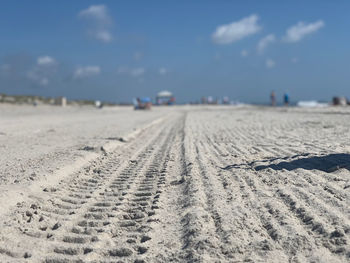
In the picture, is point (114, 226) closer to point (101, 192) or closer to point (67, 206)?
point (67, 206)

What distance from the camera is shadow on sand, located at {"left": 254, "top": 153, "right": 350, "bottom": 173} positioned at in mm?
5004

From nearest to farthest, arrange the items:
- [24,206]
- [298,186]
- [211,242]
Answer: [211,242] < [24,206] < [298,186]

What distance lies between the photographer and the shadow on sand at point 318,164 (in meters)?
5.00

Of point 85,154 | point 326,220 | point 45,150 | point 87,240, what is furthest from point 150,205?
point 45,150

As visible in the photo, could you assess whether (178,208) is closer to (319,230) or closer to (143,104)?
(319,230)

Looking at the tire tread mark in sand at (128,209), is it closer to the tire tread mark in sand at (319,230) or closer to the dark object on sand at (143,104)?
the tire tread mark in sand at (319,230)

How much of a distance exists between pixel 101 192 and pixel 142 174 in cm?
105

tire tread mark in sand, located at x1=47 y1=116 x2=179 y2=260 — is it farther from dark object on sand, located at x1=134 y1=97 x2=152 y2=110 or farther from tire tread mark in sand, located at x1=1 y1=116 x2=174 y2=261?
dark object on sand, located at x1=134 y1=97 x2=152 y2=110

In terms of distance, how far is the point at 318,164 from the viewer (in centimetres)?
528

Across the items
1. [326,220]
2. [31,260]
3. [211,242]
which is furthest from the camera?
[326,220]

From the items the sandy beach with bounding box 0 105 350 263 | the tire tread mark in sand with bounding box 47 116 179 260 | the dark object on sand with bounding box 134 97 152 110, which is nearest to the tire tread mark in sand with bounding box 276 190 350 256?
the sandy beach with bounding box 0 105 350 263

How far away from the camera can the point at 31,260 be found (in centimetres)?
256

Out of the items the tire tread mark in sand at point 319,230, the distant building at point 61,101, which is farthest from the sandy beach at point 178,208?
the distant building at point 61,101

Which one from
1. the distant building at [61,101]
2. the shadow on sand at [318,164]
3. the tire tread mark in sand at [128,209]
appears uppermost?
the distant building at [61,101]
